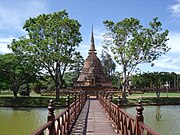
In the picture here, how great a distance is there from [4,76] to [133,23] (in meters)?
17.0

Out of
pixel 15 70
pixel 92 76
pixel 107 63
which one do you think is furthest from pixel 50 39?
pixel 107 63

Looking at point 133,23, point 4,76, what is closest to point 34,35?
point 4,76

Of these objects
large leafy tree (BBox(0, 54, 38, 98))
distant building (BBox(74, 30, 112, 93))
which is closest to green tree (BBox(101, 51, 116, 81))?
distant building (BBox(74, 30, 112, 93))

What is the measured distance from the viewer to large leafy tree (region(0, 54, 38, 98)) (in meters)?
34.9

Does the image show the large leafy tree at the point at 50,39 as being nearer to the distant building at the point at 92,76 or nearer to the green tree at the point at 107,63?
the distant building at the point at 92,76

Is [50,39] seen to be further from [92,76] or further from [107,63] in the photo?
[107,63]

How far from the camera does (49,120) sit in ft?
19.0

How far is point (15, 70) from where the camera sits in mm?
35062

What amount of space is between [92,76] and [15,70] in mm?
17336

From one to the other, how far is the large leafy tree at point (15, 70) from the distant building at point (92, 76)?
1185 centimetres

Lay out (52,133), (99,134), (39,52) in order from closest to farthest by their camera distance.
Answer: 1. (52,133)
2. (99,134)
3. (39,52)

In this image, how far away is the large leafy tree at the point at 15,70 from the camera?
34.9 m

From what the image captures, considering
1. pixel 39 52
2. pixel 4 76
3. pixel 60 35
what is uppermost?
pixel 60 35

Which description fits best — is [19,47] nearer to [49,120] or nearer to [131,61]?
[131,61]
